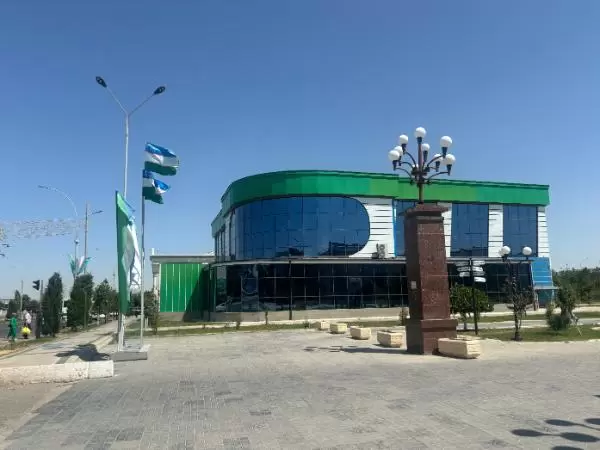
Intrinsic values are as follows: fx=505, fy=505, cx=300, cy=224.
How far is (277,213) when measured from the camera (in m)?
43.1

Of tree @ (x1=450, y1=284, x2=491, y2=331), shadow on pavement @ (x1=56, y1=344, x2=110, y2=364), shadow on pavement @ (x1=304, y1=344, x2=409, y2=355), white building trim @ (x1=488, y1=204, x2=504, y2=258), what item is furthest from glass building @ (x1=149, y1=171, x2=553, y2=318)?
shadow on pavement @ (x1=304, y1=344, x2=409, y2=355)

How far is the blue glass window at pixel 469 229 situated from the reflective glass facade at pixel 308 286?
7.91m

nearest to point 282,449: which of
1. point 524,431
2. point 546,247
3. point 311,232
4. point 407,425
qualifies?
point 407,425

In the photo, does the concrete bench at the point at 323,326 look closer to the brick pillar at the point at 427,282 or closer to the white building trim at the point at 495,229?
the brick pillar at the point at 427,282

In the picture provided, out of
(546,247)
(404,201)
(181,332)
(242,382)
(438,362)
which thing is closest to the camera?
(242,382)

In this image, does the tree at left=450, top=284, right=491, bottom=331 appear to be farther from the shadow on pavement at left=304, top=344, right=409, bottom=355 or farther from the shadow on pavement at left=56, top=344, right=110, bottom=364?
the shadow on pavement at left=56, top=344, right=110, bottom=364

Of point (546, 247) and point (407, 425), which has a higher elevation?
point (546, 247)

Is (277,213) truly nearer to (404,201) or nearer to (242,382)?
(404,201)

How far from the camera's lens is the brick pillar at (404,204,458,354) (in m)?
15.7

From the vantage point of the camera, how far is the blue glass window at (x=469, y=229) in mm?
49062

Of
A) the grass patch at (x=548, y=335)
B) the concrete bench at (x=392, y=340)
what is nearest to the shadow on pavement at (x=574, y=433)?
the concrete bench at (x=392, y=340)

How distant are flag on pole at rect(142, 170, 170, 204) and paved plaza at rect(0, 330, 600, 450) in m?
6.75

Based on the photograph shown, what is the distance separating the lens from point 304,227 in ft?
140

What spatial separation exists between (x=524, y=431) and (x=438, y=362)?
711 centimetres
